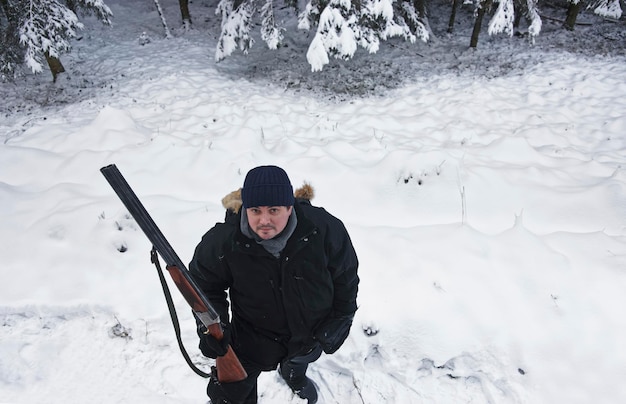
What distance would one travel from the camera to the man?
5.66 ft

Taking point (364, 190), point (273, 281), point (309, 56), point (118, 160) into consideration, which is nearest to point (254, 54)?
point (309, 56)

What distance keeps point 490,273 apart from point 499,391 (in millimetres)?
1080

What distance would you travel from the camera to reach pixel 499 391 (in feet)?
8.71

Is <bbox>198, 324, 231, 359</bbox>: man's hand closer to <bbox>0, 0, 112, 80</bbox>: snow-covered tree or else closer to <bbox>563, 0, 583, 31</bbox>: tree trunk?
<bbox>0, 0, 112, 80</bbox>: snow-covered tree

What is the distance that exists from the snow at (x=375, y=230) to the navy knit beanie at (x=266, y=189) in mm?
1786

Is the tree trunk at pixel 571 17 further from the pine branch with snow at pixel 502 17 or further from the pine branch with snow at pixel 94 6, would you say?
the pine branch with snow at pixel 94 6

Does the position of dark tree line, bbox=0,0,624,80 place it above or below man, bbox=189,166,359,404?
above

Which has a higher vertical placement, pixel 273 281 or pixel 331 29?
pixel 331 29

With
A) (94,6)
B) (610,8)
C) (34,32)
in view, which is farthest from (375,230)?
(610,8)

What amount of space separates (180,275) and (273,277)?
0.47 m

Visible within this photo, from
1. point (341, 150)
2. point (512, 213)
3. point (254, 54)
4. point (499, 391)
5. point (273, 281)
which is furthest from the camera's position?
point (254, 54)

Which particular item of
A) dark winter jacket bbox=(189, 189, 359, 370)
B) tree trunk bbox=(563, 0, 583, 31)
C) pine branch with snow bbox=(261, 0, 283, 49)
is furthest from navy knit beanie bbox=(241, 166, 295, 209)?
tree trunk bbox=(563, 0, 583, 31)

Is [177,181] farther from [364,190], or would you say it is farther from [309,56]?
[309,56]

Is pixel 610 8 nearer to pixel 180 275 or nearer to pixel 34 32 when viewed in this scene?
pixel 180 275
